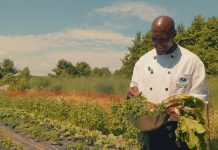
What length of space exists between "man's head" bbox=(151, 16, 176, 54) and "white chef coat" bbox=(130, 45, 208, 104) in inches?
4.7

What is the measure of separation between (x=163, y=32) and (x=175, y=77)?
0.40m

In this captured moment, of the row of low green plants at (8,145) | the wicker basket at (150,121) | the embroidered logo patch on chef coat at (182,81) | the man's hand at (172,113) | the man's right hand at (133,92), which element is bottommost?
the row of low green plants at (8,145)

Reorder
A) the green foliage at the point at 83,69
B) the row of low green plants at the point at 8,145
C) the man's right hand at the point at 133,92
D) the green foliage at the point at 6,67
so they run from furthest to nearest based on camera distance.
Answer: the green foliage at the point at 83,69, the green foliage at the point at 6,67, the row of low green plants at the point at 8,145, the man's right hand at the point at 133,92

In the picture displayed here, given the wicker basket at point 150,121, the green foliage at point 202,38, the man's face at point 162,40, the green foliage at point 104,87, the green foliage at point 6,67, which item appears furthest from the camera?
the green foliage at point 6,67

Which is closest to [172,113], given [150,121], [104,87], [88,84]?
[150,121]

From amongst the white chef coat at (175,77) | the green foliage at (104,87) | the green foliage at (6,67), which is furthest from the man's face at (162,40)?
the green foliage at (6,67)

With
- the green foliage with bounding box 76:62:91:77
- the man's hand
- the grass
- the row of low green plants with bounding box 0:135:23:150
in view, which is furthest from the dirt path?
the green foliage with bounding box 76:62:91:77

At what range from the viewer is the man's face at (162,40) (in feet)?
10.9

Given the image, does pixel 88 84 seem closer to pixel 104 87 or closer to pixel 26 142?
pixel 104 87

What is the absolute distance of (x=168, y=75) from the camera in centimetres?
342

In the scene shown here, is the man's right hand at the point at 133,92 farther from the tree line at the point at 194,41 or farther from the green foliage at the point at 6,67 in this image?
the green foliage at the point at 6,67

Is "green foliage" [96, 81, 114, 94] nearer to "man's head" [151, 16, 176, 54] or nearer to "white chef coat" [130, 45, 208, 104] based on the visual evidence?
"white chef coat" [130, 45, 208, 104]

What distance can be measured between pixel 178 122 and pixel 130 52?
2902 centimetres

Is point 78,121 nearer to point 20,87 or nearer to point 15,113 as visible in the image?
point 15,113
